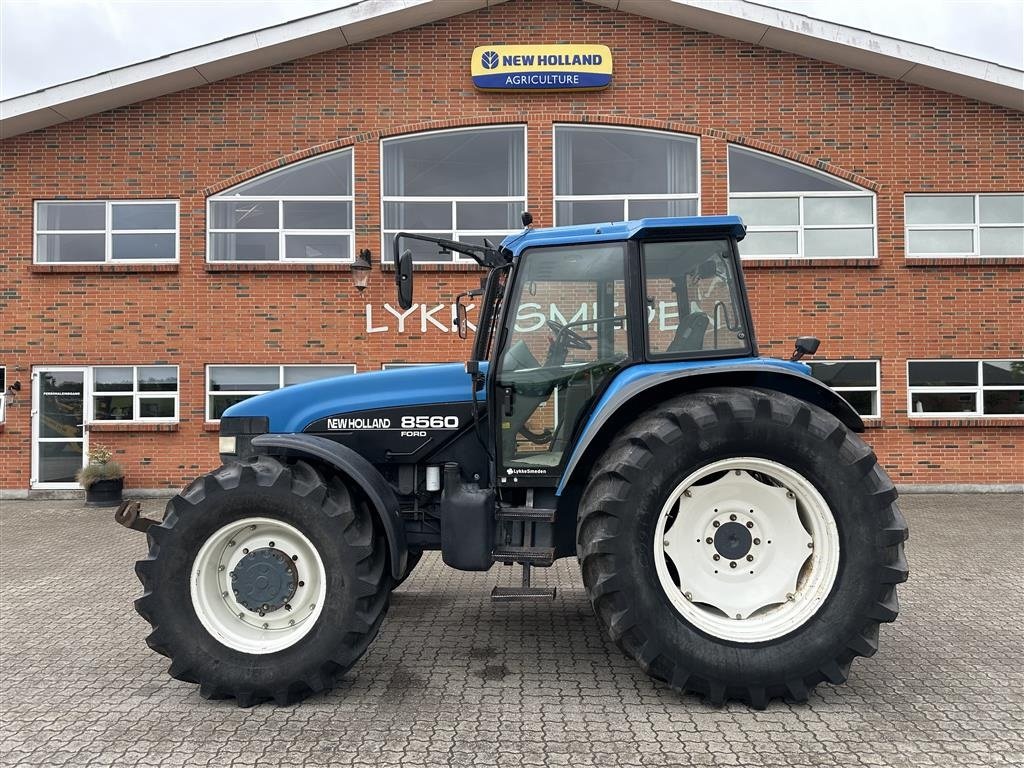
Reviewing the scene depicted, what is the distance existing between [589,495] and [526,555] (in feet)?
1.93

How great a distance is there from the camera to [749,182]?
10648 millimetres

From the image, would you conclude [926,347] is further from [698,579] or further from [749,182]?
[698,579]

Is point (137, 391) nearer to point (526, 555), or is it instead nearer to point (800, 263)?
point (526, 555)

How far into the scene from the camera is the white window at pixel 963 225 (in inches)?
413

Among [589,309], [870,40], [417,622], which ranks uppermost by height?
[870,40]

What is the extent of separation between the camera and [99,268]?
10461 millimetres

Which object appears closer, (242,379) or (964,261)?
(964,261)

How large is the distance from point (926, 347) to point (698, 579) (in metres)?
8.90

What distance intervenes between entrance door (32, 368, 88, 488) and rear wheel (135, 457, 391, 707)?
8542 millimetres

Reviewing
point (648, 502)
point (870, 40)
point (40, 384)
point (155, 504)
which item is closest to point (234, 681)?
point (648, 502)

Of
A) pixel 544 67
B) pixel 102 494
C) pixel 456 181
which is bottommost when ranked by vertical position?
pixel 102 494

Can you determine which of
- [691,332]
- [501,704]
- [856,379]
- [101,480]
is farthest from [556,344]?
[101,480]

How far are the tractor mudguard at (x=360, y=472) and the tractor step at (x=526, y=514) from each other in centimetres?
53

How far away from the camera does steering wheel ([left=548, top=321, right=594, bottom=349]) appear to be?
3719mm
